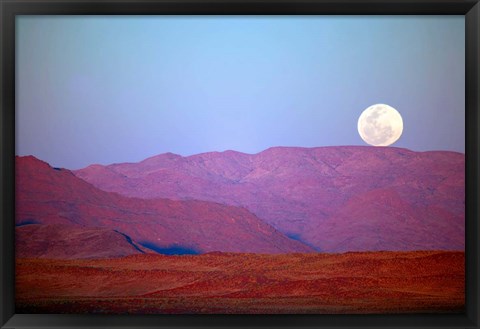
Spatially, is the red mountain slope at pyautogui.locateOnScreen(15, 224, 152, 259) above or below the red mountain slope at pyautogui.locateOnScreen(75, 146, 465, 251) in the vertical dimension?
below

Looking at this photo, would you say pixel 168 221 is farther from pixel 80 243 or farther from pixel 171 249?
pixel 80 243

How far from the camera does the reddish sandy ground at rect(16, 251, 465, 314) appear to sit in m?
4.09

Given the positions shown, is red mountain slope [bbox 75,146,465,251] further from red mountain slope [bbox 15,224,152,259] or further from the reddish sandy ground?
red mountain slope [bbox 15,224,152,259]

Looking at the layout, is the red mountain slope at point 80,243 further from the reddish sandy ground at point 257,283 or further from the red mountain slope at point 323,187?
the red mountain slope at point 323,187

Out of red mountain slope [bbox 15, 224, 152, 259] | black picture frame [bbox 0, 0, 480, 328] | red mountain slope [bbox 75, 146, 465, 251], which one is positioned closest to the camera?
black picture frame [bbox 0, 0, 480, 328]

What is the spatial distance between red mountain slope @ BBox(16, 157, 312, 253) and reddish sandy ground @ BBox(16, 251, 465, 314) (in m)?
0.09

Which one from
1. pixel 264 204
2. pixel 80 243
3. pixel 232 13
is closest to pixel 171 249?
pixel 80 243

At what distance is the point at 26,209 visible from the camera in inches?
158

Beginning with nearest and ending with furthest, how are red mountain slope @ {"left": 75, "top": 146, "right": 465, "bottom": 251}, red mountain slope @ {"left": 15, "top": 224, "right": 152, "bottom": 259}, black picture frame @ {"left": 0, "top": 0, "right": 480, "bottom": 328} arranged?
1. black picture frame @ {"left": 0, "top": 0, "right": 480, "bottom": 328}
2. red mountain slope @ {"left": 15, "top": 224, "right": 152, "bottom": 259}
3. red mountain slope @ {"left": 75, "top": 146, "right": 465, "bottom": 251}

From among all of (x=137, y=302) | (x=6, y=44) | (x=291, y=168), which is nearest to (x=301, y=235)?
(x=291, y=168)

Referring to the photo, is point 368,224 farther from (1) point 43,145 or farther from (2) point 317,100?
(1) point 43,145

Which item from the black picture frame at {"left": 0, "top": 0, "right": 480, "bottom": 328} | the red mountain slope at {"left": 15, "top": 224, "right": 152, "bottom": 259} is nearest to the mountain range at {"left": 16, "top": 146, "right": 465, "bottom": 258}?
the red mountain slope at {"left": 15, "top": 224, "right": 152, "bottom": 259}

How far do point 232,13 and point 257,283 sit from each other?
1.95m

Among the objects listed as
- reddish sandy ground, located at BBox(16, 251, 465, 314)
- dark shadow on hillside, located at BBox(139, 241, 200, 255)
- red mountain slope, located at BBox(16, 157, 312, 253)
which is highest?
red mountain slope, located at BBox(16, 157, 312, 253)
